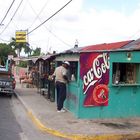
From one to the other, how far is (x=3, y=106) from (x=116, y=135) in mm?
8036

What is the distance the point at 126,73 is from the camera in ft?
47.2

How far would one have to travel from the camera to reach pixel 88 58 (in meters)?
13.1

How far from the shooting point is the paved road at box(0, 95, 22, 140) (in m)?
10.8

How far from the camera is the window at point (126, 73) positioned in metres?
13.8

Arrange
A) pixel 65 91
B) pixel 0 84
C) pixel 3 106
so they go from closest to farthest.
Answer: pixel 65 91 → pixel 3 106 → pixel 0 84

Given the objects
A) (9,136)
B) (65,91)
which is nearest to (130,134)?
(9,136)

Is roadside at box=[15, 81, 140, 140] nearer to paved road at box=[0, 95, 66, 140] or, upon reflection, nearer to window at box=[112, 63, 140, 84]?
paved road at box=[0, 95, 66, 140]

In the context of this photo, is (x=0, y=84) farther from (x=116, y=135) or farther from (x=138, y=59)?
(x=116, y=135)

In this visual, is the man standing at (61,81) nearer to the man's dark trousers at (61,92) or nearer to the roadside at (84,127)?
the man's dark trousers at (61,92)

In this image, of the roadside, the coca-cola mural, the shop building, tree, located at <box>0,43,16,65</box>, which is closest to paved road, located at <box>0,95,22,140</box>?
the roadside

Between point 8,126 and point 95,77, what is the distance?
315 cm

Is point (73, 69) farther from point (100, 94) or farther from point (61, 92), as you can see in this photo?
point (100, 94)

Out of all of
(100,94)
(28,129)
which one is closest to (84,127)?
(28,129)

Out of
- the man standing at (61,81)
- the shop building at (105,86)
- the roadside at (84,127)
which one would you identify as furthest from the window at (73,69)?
the roadside at (84,127)
